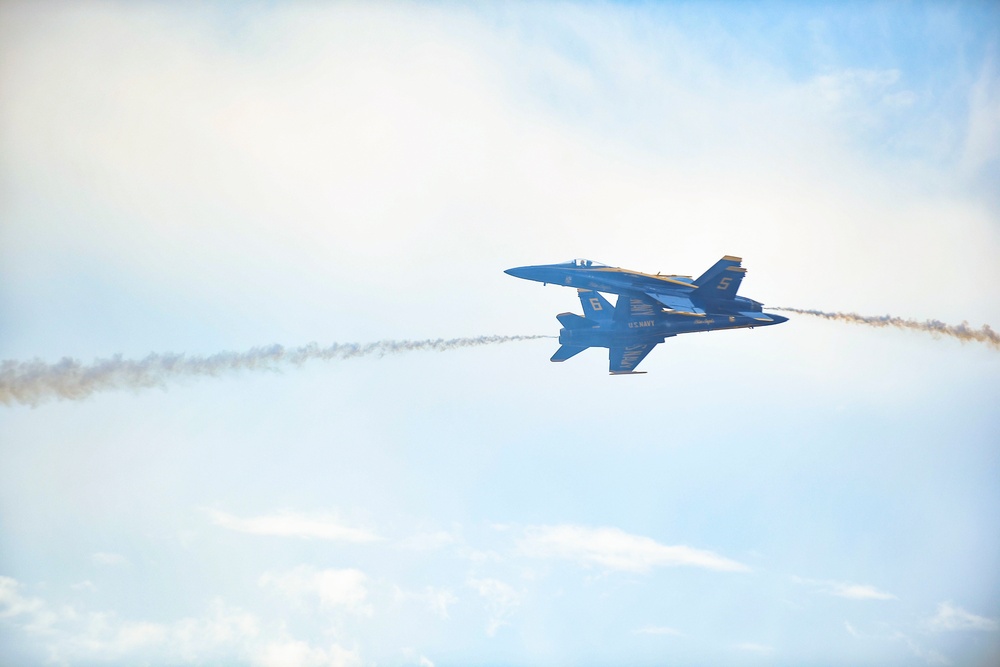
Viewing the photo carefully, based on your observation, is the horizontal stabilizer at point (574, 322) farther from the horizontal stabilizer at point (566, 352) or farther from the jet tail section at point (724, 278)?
the jet tail section at point (724, 278)

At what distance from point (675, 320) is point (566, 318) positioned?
889cm

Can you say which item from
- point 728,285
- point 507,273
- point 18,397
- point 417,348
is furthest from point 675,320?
point 18,397

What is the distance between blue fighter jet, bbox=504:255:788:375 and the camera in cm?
8988

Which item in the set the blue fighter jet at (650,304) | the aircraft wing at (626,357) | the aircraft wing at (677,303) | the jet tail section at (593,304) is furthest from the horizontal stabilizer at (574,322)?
the aircraft wing at (677,303)

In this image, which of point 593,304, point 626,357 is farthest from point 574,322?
point 626,357

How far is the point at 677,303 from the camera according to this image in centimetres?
9019

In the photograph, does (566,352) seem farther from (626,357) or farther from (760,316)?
(760,316)

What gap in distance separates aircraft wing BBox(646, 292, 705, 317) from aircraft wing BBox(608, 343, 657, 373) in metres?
5.28

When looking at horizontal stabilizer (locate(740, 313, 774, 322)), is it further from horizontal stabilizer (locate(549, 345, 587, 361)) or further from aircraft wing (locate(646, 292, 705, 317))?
horizontal stabilizer (locate(549, 345, 587, 361))

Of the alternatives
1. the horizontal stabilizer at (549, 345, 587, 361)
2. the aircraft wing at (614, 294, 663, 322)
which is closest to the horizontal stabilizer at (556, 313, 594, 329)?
the horizontal stabilizer at (549, 345, 587, 361)

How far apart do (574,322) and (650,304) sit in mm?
6471

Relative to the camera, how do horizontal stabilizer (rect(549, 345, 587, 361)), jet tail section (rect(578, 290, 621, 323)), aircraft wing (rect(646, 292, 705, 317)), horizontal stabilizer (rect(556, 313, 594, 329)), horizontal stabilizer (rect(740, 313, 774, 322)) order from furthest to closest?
horizontal stabilizer (rect(549, 345, 587, 361)) → jet tail section (rect(578, 290, 621, 323)) → horizontal stabilizer (rect(556, 313, 594, 329)) → horizontal stabilizer (rect(740, 313, 774, 322)) → aircraft wing (rect(646, 292, 705, 317))

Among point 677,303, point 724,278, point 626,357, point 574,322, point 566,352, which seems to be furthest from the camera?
point 626,357

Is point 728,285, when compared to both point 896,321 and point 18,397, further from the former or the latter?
point 18,397
